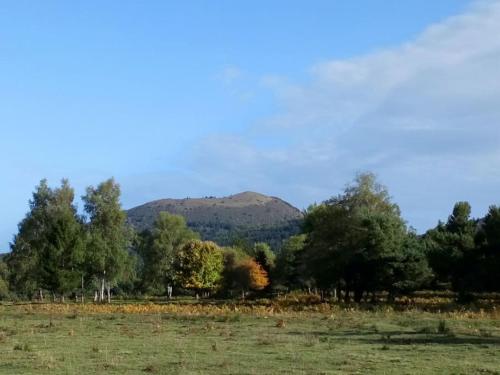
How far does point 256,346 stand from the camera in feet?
70.3

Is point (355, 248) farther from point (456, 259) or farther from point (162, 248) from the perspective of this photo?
point (162, 248)

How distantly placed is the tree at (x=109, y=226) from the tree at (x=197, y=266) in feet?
51.7

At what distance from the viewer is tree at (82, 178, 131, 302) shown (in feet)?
252

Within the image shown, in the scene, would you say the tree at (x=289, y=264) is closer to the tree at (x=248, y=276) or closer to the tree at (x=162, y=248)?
the tree at (x=248, y=276)

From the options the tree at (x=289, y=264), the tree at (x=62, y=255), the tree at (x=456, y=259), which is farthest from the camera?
the tree at (x=289, y=264)

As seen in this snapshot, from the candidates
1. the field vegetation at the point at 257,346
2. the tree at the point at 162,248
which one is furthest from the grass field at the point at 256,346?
the tree at the point at 162,248

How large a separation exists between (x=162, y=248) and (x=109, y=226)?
2793 cm

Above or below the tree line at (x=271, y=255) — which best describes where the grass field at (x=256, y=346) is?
below

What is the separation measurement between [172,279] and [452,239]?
5022 centimetres

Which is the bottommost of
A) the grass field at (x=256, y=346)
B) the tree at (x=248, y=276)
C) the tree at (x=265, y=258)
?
the grass field at (x=256, y=346)

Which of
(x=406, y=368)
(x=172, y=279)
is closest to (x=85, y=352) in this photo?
(x=406, y=368)

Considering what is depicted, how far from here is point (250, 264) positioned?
93.8 m

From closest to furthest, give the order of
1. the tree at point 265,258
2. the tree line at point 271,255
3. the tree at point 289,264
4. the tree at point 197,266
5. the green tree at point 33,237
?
the tree line at point 271,255 < the green tree at point 33,237 < the tree at point 289,264 < the tree at point 197,266 < the tree at point 265,258

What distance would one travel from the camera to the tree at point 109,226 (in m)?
76.8
